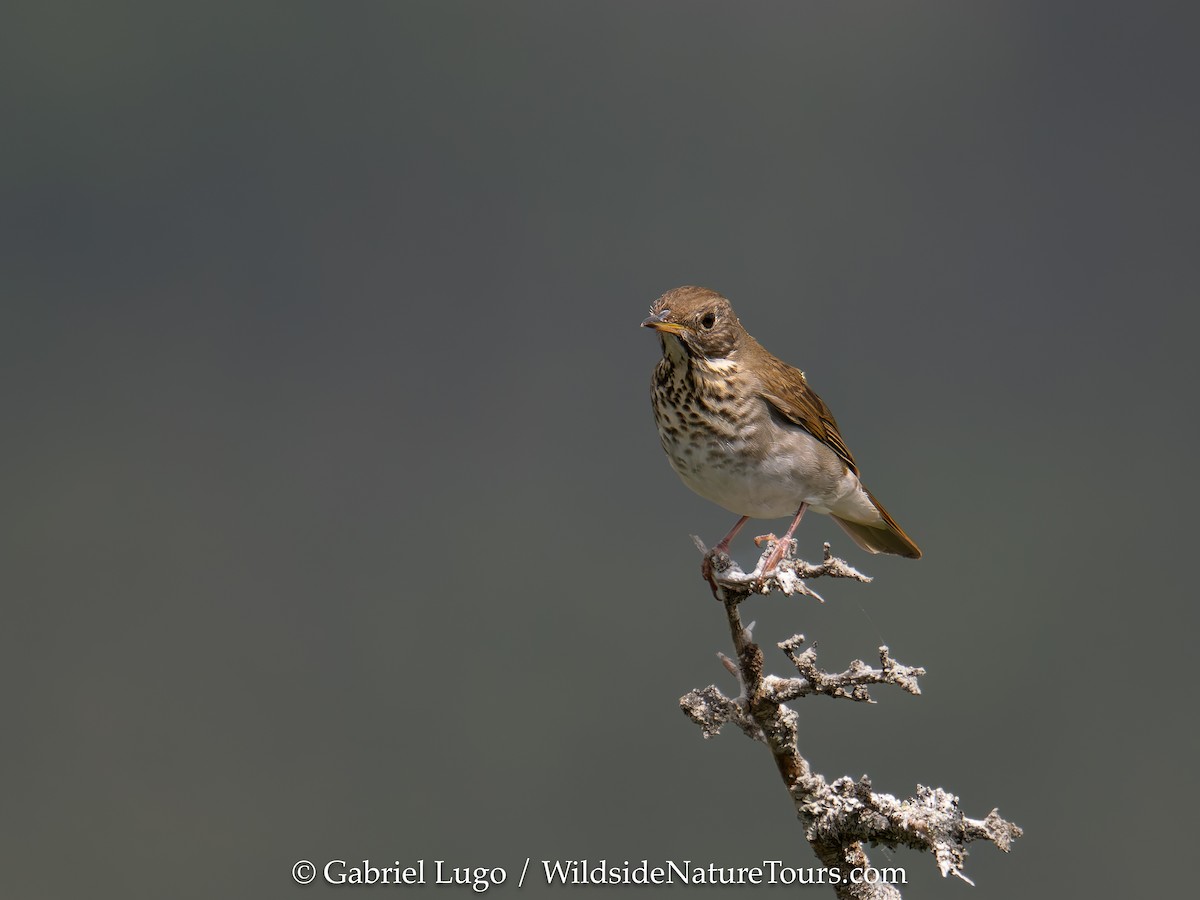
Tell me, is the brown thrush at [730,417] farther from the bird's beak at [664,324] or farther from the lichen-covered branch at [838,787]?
the lichen-covered branch at [838,787]

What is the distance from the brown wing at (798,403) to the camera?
3.72 metres

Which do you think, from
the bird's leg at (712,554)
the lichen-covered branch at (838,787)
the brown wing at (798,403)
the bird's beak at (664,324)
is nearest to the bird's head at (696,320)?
the bird's beak at (664,324)

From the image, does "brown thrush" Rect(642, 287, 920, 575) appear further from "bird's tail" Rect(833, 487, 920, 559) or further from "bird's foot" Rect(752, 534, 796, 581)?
"bird's tail" Rect(833, 487, 920, 559)

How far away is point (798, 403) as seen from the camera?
379 centimetres

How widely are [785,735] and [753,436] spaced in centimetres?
121

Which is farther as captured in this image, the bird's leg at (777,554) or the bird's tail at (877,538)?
the bird's tail at (877,538)

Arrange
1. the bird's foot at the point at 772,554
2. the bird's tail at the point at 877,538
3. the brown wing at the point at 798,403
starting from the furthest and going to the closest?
the bird's tail at the point at 877,538, the brown wing at the point at 798,403, the bird's foot at the point at 772,554

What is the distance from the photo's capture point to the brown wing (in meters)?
3.72

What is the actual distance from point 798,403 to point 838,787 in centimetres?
160

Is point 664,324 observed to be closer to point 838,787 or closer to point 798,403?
point 798,403

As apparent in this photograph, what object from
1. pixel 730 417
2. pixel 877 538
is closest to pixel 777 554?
pixel 730 417

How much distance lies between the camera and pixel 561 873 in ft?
9.98

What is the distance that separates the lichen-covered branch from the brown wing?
998 millimetres

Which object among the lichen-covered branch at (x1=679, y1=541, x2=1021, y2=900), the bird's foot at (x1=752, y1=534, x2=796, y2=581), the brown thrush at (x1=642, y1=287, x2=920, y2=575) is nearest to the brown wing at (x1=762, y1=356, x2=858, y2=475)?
the brown thrush at (x1=642, y1=287, x2=920, y2=575)
